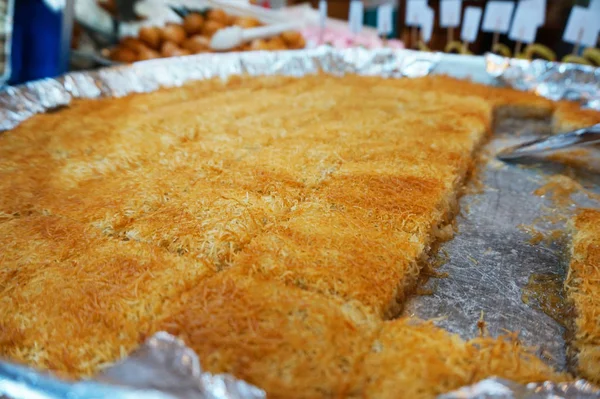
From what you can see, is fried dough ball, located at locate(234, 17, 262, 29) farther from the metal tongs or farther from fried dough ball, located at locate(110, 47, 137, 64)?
the metal tongs

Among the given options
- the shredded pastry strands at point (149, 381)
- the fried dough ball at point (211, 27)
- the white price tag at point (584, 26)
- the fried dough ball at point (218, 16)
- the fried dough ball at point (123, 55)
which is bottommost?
the fried dough ball at point (123, 55)

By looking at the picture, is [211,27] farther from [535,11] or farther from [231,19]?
[535,11]

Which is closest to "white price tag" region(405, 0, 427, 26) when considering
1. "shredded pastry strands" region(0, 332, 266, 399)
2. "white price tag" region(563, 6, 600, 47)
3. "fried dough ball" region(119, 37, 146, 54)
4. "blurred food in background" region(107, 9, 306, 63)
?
"blurred food in background" region(107, 9, 306, 63)

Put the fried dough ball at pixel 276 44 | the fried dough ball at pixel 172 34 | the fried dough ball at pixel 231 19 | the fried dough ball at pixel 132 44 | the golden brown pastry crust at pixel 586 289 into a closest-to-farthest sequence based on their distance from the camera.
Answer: the golden brown pastry crust at pixel 586 289 → the fried dough ball at pixel 132 44 → the fried dough ball at pixel 172 34 → the fried dough ball at pixel 276 44 → the fried dough ball at pixel 231 19

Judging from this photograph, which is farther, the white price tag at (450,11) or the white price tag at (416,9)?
the white price tag at (416,9)

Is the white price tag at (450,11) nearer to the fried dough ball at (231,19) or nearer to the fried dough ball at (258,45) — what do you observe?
the fried dough ball at (258,45)

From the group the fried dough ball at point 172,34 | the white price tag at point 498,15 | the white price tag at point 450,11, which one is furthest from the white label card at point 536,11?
the fried dough ball at point 172,34
